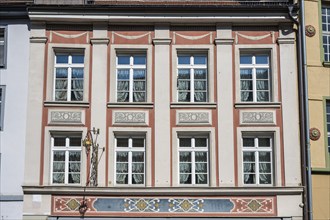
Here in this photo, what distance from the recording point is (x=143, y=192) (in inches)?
897

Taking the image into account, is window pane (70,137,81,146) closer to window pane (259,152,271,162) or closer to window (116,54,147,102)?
window (116,54,147,102)

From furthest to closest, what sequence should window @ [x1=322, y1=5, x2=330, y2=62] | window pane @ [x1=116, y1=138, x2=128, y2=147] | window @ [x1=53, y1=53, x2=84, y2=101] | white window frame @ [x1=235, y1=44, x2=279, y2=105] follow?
window @ [x1=322, y1=5, x2=330, y2=62] → window @ [x1=53, y1=53, x2=84, y2=101] → white window frame @ [x1=235, y1=44, x2=279, y2=105] → window pane @ [x1=116, y1=138, x2=128, y2=147]

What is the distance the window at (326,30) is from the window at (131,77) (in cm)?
629

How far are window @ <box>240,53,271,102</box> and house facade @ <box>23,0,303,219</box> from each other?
0.11ft

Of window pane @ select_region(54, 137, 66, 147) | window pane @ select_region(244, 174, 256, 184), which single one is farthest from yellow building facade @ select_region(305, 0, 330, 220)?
window pane @ select_region(54, 137, 66, 147)

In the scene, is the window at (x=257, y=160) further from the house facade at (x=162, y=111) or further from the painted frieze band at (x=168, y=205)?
the painted frieze band at (x=168, y=205)

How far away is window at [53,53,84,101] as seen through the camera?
24016 millimetres

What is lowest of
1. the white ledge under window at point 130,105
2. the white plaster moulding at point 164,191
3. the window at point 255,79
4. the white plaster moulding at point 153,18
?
the white plaster moulding at point 164,191

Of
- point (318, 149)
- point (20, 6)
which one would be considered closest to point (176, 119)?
point (318, 149)

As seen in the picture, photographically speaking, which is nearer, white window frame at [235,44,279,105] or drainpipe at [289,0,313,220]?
drainpipe at [289,0,313,220]

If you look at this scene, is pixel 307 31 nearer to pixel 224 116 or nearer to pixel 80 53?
pixel 224 116

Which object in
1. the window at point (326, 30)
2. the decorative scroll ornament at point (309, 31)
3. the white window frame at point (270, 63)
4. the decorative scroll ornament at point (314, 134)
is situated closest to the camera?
the decorative scroll ornament at point (314, 134)

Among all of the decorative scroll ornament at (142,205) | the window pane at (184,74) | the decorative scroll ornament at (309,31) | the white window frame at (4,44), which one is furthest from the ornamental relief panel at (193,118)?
the white window frame at (4,44)

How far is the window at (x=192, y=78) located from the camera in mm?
24073
